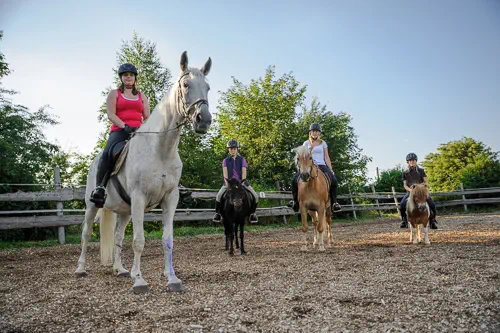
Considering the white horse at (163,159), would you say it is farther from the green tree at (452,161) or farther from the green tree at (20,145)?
the green tree at (452,161)

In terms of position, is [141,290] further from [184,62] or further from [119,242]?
[184,62]

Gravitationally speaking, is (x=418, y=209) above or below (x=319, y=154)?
below

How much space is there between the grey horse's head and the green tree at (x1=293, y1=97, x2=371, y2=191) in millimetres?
18122

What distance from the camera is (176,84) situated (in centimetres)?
404

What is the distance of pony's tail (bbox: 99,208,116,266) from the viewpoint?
5363mm

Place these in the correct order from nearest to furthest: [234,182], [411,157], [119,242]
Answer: [119,242]
[234,182]
[411,157]

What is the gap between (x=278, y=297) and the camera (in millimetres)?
3316

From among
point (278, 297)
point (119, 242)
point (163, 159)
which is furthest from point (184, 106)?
point (119, 242)

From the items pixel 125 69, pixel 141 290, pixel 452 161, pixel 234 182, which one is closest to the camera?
pixel 141 290

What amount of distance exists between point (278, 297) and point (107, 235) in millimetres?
3266

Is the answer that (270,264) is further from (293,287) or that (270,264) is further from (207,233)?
(207,233)

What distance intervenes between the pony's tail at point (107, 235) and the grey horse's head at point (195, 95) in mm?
2484

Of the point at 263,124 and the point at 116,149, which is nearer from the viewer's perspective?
the point at 116,149

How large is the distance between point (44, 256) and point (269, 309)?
666 centimetres
